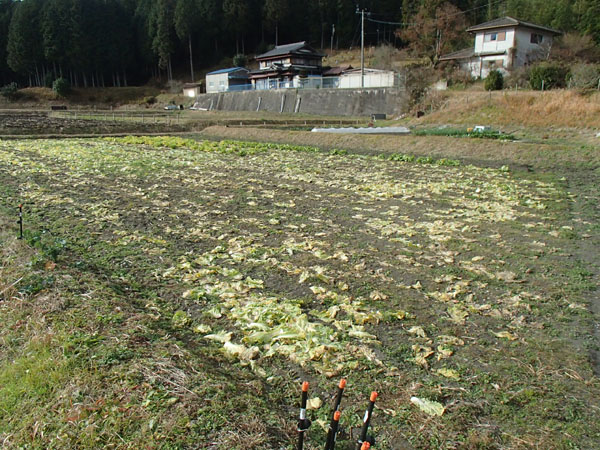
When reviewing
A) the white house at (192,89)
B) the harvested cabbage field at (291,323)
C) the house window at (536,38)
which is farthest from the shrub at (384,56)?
the harvested cabbage field at (291,323)

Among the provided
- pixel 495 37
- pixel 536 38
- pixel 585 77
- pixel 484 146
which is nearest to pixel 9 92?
pixel 495 37

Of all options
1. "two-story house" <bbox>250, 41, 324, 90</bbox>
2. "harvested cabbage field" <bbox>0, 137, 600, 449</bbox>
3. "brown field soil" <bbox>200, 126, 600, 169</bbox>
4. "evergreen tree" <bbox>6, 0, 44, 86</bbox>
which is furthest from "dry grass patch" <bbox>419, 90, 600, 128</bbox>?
"evergreen tree" <bbox>6, 0, 44, 86</bbox>

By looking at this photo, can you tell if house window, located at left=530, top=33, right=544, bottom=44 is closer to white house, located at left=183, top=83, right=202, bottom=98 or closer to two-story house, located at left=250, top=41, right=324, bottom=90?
two-story house, located at left=250, top=41, right=324, bottom=90

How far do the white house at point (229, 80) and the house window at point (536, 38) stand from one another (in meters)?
36.2

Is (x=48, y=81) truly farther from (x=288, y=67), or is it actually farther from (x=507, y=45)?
(x=507, y=45)

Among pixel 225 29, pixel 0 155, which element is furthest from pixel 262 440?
pixel 225 29

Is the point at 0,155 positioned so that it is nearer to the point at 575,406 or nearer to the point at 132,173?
the point at 132,173

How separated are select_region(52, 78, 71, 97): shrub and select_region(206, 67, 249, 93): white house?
21.7m

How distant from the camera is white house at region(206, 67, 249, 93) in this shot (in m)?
61.2

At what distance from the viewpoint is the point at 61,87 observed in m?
64.4

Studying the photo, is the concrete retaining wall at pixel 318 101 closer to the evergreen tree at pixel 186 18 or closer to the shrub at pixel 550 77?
the shrub at pixel 550 77

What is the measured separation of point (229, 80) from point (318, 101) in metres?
22.0

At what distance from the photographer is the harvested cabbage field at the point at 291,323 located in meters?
3.14

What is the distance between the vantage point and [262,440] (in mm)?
2898
